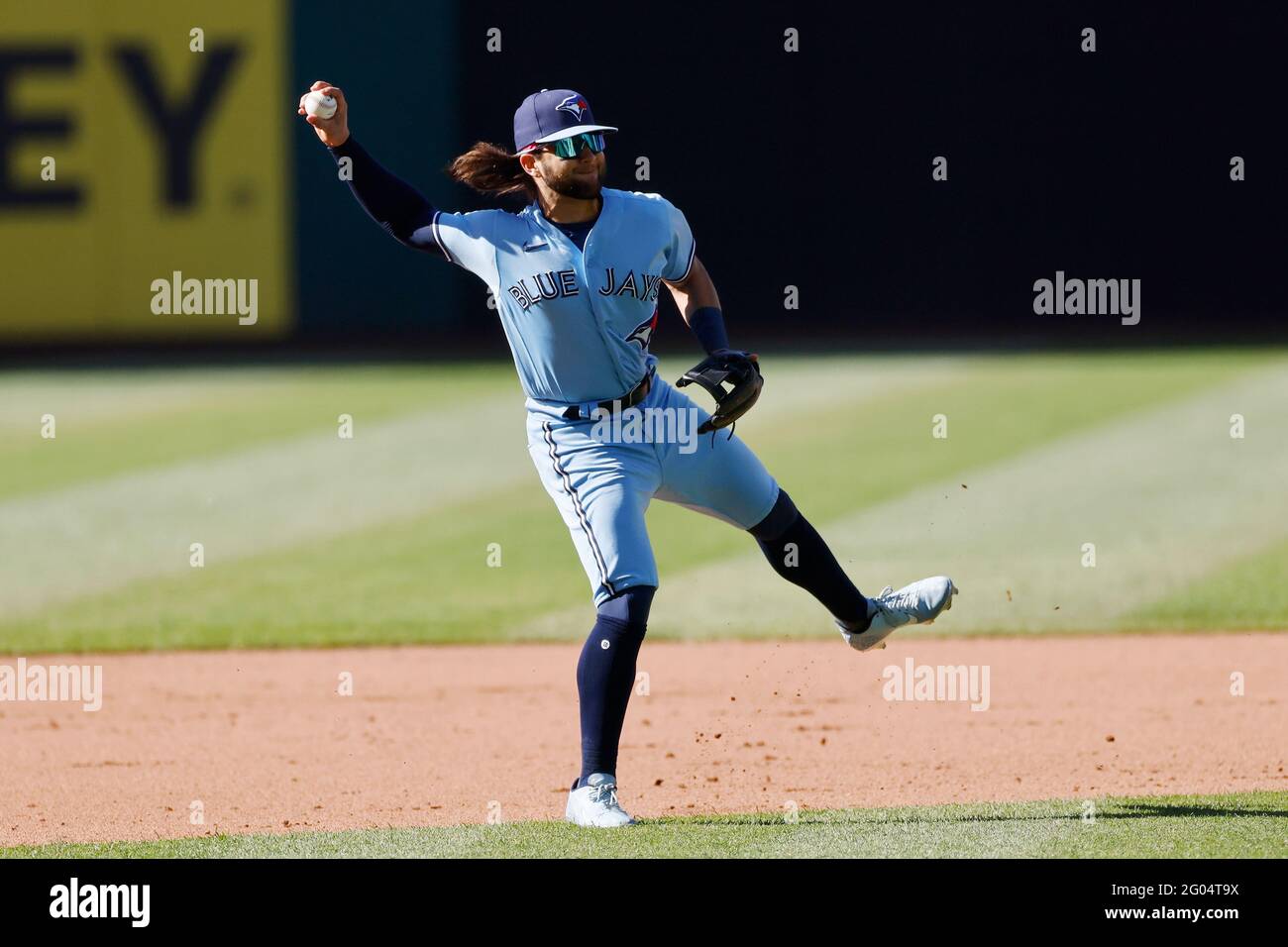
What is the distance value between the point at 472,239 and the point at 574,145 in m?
0.45

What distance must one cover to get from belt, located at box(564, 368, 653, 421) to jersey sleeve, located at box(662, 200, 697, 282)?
375 millimetres

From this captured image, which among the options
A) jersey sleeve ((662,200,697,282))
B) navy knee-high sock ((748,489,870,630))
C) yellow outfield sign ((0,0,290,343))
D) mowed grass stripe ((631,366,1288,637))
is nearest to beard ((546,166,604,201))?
jersey sleeve ((662,200,697,282))

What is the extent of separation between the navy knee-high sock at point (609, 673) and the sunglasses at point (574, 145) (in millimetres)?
1369

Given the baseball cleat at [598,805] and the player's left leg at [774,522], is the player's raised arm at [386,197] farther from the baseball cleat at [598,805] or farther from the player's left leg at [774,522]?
the baseball cleat at [598,805]

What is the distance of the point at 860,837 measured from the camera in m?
5.43

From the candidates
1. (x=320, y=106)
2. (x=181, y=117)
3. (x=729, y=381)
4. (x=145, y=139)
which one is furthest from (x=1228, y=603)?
(x=145, y=139)

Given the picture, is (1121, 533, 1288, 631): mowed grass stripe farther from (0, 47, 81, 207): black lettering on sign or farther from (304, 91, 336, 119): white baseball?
(0, 47, 81, 207): black lettering on sign

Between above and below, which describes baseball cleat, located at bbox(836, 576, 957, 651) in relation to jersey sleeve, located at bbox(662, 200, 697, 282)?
below

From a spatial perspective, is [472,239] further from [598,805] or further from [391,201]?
[598,805]

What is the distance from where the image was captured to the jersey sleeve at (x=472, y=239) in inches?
229

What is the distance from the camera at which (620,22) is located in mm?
20984

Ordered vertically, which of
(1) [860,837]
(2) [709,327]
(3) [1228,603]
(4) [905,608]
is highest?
(2) [709,327]

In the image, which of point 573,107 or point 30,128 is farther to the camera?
point 30,128

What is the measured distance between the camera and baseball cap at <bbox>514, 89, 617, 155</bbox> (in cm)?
571
